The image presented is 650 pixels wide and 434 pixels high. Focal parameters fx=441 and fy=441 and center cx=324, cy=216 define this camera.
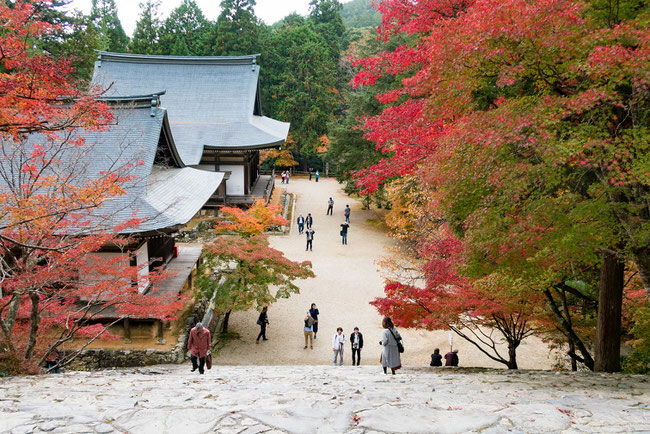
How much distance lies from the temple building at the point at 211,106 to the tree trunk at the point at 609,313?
19.6 metres

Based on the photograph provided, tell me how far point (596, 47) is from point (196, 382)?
6748 mm

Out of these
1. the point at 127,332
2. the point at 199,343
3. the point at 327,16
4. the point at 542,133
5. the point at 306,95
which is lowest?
the point at 127,332

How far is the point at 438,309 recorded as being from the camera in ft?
28.7

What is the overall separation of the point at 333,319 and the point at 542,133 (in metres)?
10.4

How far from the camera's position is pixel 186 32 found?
46531 millimetres

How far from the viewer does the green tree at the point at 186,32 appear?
144ft

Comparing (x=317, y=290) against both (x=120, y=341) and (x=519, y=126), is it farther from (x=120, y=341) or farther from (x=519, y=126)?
(x=519, y=126)

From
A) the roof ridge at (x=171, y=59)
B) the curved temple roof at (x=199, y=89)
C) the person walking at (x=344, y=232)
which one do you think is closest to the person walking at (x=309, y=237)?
the person walking at (x=344, y=232)

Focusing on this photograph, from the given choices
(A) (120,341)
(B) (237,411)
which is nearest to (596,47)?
(B) (237,411)

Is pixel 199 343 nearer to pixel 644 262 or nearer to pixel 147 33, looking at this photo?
pixel 644 262

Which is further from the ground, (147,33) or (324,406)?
(147,33)

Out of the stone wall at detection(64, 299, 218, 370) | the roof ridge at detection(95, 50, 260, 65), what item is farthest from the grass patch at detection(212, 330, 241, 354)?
the roof ridge at detection(95, 50, 260, 65)

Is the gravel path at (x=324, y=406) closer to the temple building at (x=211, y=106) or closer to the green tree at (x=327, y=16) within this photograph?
the temple building at (x=211, y=106)

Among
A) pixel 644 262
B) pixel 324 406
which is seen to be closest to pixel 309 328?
pixel 324 406
